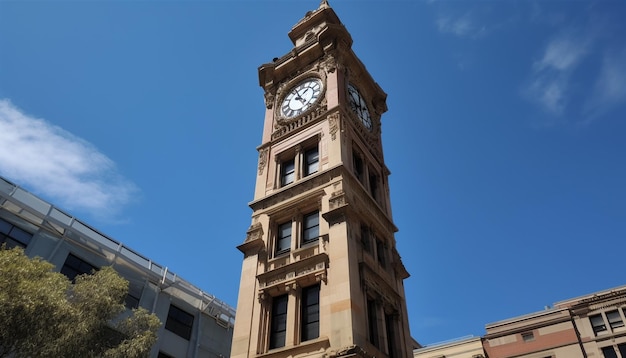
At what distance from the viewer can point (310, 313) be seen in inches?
893

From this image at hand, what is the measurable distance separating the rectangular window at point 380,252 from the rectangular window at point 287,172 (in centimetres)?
683

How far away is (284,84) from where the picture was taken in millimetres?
37406

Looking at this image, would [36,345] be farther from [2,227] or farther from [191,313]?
[191,313]

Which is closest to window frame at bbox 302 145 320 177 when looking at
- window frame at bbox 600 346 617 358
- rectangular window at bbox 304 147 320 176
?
rectangular window at bbox 304 147 320 176

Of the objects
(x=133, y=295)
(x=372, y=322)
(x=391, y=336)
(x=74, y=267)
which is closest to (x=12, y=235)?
(x=74, y=267)

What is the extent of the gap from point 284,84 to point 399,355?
22126mm

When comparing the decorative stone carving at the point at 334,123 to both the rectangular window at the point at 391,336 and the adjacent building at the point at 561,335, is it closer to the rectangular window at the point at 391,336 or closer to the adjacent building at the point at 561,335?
the rectangular window at the point at 391,336

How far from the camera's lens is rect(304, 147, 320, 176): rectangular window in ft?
99.1

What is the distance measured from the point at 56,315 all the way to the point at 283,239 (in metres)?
12.4

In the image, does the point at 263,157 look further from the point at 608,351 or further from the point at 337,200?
the point at 608,351

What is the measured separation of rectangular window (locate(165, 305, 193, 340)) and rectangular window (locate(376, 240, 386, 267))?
17242 millimetres

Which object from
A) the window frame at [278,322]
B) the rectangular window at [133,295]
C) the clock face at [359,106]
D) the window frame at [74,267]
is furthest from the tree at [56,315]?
the clock face at [359,106]

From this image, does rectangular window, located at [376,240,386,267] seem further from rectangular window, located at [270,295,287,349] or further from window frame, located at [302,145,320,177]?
rectangular window, located at [270,295,287,349]

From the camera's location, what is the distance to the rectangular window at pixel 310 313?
2191 centimetres
